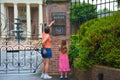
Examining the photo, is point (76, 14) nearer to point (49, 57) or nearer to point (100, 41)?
point (49, 57)

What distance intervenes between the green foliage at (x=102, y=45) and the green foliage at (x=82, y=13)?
3.22 m

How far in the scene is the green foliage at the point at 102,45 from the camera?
7.95 m

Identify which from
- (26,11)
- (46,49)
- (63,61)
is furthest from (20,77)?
(26,11)

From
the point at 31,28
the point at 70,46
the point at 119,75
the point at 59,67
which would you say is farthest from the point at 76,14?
the point at 31,28

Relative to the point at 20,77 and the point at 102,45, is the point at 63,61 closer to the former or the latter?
the point at 20,77

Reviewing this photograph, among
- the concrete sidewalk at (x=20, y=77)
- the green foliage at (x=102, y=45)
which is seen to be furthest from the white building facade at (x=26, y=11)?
the green foliage at (x=102, y=45)

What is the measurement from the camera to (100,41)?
8.38 meters

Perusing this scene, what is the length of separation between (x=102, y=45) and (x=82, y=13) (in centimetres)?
489

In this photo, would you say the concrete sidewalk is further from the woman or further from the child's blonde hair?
the child's blonde hair

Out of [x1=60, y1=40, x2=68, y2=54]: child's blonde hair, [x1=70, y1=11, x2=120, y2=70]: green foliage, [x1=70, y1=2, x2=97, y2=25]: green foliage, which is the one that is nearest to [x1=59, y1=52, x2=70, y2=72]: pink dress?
[x1=60, y1=40, x2=68, y2=54]: child's blonde hair

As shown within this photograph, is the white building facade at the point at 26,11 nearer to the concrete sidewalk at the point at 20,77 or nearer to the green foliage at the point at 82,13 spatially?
the green foliage at the point at 82,13

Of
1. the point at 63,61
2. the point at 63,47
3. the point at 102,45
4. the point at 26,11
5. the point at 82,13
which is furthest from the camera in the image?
the point at 26,11

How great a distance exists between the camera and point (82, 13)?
13047 mm

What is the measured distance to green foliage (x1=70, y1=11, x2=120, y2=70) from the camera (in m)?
7.95
